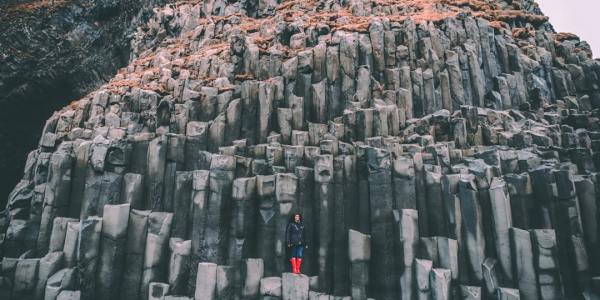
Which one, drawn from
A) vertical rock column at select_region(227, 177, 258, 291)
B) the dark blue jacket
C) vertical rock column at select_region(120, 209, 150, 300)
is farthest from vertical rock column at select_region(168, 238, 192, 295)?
the dark blue jacket

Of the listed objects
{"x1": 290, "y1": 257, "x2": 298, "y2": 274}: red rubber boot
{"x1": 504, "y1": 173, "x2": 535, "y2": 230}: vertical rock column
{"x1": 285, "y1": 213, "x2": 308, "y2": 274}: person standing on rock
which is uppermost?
{"x1": 504, "y1": 173, "x2": 535, "y2": 230}: vertical rock column

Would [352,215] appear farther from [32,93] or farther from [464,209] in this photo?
[32,93]

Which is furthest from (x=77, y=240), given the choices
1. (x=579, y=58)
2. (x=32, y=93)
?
(x=579, y=58)

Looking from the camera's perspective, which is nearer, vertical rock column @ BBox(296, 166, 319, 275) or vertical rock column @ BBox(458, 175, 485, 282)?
vertical rock column @ BBox(458, 175, 485, 282)

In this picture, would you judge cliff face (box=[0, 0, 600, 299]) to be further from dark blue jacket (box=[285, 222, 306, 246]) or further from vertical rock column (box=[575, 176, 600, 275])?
dark blue jacket (box=[285, 222, 306, 246])

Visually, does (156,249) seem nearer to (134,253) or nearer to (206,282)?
(134,253)

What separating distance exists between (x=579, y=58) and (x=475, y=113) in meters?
13.0

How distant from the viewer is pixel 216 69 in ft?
78.6

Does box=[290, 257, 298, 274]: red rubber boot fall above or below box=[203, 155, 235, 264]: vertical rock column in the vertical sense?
below

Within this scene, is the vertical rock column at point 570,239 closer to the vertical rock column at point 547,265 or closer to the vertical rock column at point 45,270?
the vertical rock column at point 547,265

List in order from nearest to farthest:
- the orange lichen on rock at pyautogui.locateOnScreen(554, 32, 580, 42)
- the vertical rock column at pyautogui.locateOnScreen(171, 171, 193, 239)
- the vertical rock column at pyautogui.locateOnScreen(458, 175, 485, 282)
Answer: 1. the vertical rock column at pyautogui.locateOnScreen(458, 175, 485, 282)
2. the vertical rock column at pyautogui.locateOnScreen(171, 171, 193, 239)
3. the orange lichen on rock at pyautogui.locateOnScreen(554, 32, 580, 42)

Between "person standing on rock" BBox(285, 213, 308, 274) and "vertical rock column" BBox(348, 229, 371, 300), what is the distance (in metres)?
1.85

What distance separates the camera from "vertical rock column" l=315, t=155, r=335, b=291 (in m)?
15.8

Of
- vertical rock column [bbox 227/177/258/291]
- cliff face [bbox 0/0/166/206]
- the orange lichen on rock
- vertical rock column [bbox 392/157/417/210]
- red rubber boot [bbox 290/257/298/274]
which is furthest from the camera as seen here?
cliff face [bbox 0/0/166/206]
